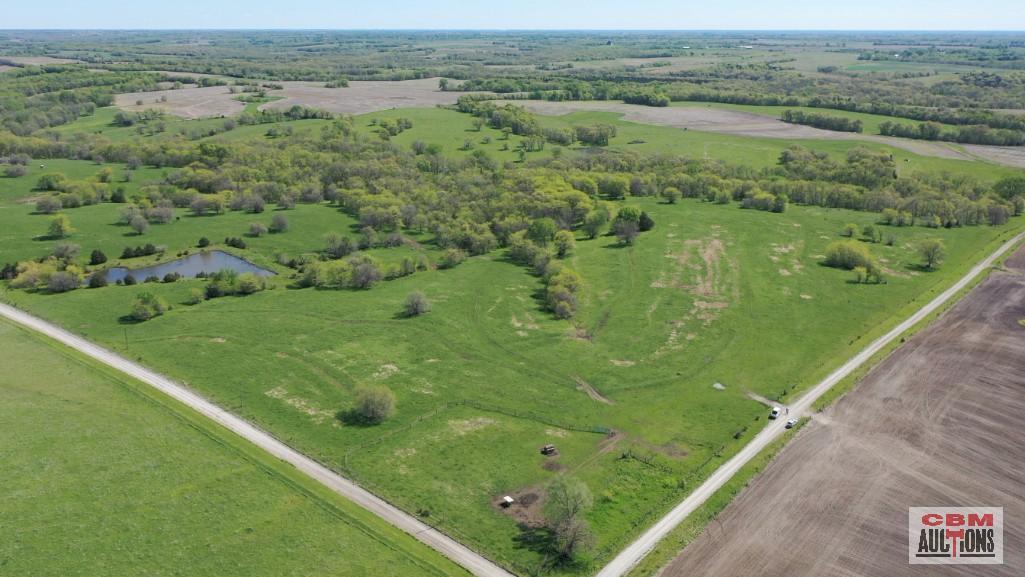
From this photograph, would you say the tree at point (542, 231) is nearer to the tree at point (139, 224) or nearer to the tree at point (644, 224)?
the tree at point (644, 224)

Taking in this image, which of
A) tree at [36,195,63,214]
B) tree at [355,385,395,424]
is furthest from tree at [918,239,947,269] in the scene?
tree at [36,195,63,214]

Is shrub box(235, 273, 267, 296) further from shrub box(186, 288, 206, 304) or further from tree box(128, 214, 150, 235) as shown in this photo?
tree box(128, 214, 150, 235)

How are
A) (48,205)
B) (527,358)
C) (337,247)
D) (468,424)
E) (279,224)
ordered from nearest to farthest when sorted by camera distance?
(468,424) → (527,358) → (337,247) → (279,224) → (48,205)

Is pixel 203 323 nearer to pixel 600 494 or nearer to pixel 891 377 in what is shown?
pixel 600 494

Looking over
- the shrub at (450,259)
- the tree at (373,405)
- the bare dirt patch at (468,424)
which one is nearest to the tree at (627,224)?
the shrub at (450,259)

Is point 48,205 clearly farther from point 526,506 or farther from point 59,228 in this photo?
point 526,506

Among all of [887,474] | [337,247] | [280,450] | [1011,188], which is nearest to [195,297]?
[337,247]
